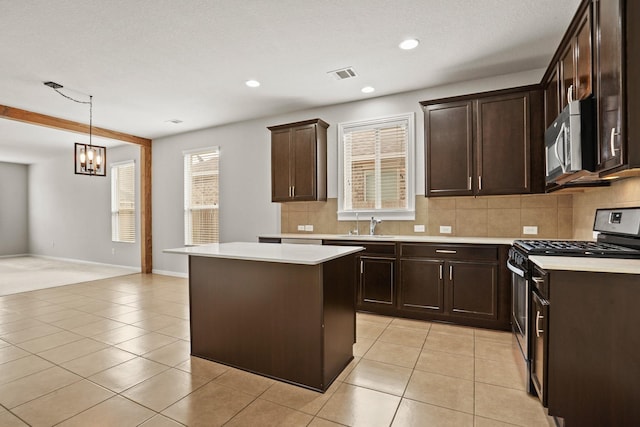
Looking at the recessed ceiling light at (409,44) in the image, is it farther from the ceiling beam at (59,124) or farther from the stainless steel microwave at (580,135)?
the ceiling beam at (59,124)

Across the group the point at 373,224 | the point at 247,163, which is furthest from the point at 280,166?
the point at 373,224

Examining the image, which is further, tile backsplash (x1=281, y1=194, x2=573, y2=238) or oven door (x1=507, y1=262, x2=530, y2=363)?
tile backsplash (x1=281, y1=194, x2=573, y2=238)

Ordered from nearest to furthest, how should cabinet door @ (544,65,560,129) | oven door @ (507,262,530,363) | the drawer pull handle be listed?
the drawer pull handle, oven door @ (507,262,530,363), cabinet door @ (544,65,560,129)

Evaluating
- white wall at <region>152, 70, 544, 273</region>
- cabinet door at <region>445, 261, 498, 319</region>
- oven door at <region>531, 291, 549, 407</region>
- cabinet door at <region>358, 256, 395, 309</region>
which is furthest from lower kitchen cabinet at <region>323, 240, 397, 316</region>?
oven door at <region>531, 291, 549, 407</region>

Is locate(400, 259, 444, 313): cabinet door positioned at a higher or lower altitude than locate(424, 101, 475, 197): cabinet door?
lower

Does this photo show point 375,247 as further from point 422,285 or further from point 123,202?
point 123,202

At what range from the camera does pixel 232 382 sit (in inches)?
95.3

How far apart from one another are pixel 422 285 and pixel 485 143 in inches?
68.8

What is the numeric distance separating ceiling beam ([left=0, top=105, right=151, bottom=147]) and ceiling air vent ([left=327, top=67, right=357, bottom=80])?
191 inches

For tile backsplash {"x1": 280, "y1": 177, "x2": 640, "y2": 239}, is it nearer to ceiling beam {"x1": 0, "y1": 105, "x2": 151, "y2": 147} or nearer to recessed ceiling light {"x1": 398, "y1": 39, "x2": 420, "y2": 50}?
recessed ceiling light {"x1": 398, "y1": 39, "x2": 420, "y2": 50}

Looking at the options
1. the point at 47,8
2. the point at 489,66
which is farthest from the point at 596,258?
the point at 47,8

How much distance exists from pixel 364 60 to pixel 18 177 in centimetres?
1179

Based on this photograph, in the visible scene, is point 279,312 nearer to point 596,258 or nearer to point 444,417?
point 444,417

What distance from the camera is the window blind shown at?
4480 mm
